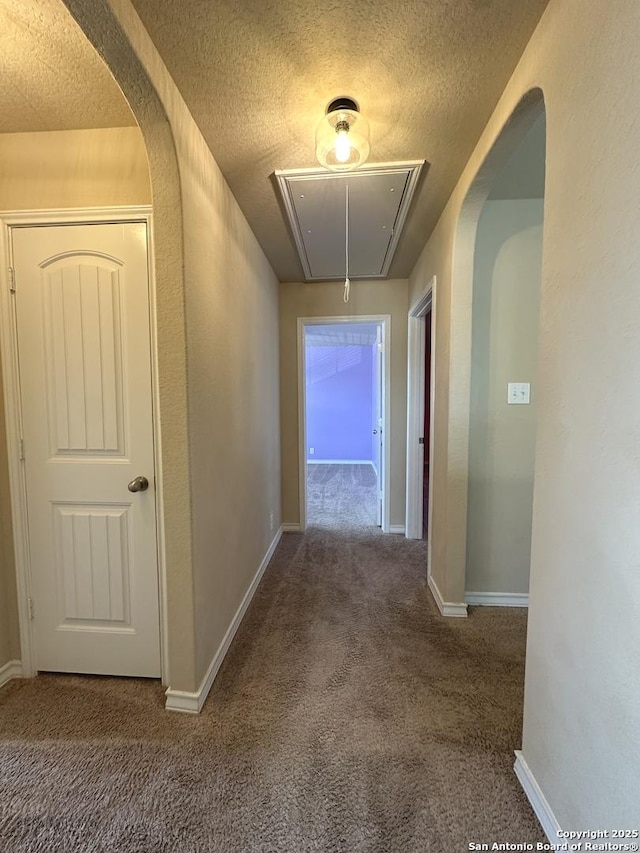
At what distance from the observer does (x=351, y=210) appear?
1981 mm

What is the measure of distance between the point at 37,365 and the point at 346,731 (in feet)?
6.48

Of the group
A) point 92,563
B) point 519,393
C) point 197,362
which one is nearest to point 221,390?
point 197,362

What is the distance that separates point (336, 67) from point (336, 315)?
209cm

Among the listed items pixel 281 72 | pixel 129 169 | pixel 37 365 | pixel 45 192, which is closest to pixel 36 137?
pixel 45 192

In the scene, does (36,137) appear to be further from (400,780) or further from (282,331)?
(400,780)

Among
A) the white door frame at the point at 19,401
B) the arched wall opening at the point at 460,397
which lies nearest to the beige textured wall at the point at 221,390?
the white door frame at the point at 19,401

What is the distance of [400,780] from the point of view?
1.18 m

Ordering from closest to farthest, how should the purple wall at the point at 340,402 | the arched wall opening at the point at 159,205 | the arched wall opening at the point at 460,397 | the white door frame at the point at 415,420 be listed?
1. the arched wall opening at the point at 159,205
2. the arched wall opening at the point at 460,397
3. the white door frame at the point at 415,420
4. the purple wall at the point at 340,402

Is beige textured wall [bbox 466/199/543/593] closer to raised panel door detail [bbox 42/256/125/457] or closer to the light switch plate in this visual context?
the light switch plate

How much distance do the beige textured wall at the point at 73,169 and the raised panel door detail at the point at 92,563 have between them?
1331 millimetres

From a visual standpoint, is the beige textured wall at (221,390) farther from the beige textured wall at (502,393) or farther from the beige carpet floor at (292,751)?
the beige textured wall at (502,393)

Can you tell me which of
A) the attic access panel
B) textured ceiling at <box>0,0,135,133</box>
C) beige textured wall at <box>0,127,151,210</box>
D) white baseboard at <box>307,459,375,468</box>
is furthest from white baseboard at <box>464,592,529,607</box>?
white baseboard at <box>307,459,375,468</box>

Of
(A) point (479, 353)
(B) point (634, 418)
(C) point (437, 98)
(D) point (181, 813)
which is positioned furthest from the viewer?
(A) point (479, 353)

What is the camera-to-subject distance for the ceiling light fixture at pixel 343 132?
1297mm
